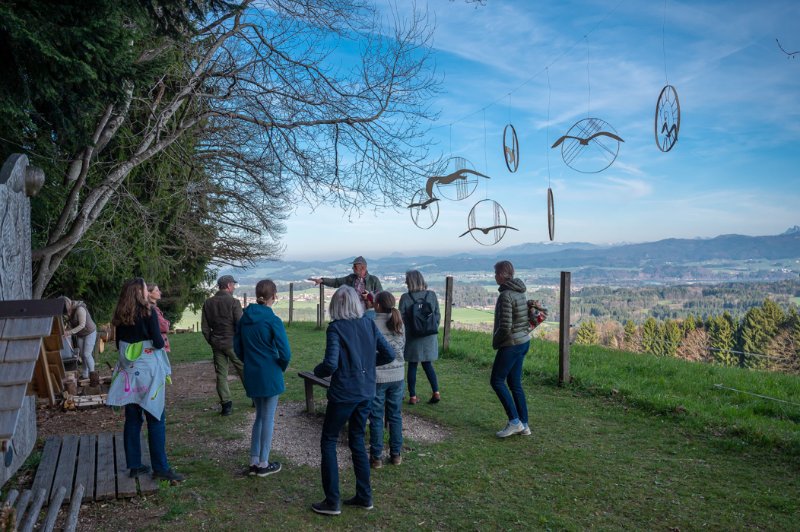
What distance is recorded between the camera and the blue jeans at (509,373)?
6.87m

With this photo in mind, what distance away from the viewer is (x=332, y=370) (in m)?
4.75

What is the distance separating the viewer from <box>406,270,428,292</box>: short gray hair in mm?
7961

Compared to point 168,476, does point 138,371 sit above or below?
above

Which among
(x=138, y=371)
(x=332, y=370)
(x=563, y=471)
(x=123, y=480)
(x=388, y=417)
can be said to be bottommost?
(x=563, y=471)

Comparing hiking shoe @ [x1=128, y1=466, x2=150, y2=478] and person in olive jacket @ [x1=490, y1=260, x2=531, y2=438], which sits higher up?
person in olive jacket @ [x1=490, y1=260, x2=531, y2=438]

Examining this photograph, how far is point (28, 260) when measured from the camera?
22.2 ft

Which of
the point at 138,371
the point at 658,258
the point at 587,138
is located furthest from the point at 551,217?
the point at 658,258

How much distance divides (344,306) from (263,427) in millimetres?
1661

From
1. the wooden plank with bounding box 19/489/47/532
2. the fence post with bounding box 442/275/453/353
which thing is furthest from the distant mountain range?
the wooden plank with bounding box 19/489/47/532

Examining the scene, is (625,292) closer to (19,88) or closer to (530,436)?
(530,436)

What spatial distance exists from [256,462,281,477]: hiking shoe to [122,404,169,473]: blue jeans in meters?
0.85

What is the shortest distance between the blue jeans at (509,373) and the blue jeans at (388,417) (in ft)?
4.39

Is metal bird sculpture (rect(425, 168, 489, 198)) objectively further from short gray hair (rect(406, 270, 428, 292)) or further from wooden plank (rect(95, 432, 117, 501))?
wooden plank (rect(95, 432, 117, 501))

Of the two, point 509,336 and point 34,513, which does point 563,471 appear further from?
point 34,513
